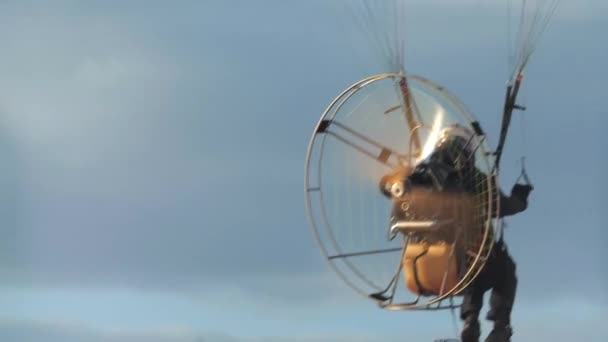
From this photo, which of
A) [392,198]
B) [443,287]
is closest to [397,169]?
[392,198]

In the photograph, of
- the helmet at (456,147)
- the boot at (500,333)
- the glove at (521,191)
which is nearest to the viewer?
the helmet at (456,147)

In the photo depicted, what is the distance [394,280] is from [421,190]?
211cm

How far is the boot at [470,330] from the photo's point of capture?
29219 mm

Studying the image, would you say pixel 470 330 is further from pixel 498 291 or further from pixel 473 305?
pixel 498 291

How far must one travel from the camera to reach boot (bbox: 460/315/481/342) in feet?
95.9

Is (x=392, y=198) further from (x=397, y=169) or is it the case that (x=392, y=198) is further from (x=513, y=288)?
(x=513, y=288)

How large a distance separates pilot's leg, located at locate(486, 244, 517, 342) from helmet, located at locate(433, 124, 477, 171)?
7.88ft

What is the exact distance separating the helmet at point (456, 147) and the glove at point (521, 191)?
56.4 inches

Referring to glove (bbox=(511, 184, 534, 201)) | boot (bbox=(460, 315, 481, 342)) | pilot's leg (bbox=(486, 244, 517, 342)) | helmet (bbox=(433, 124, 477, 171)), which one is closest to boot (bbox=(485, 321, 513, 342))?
pilot's leg (bbox=(486, 244, 517, 342))

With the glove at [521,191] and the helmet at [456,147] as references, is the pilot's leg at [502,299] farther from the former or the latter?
the helmet at [456,147]

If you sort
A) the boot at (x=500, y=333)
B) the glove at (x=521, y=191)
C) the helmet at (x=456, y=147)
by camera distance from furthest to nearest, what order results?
the boot at (x=500, y=333)
the glove at (x=521, y=191)
the helmet at (x=456, y=147)

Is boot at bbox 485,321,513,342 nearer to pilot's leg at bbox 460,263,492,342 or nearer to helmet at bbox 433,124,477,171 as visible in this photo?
pilot's leg at bbox 460,263,492,342

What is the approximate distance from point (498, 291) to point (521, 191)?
213 cm

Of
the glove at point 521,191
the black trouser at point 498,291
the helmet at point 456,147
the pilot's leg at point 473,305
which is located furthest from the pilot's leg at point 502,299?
the helmet at point 456,147
